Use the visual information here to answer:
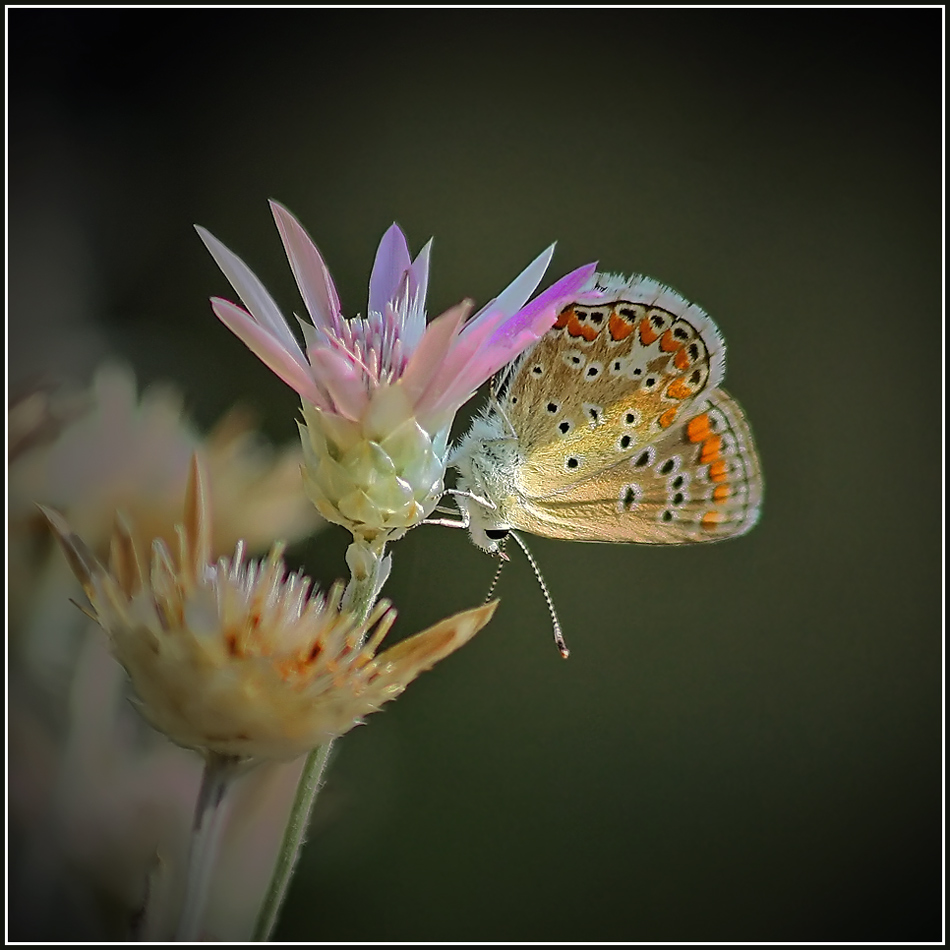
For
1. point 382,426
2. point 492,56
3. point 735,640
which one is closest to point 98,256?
point 492,56

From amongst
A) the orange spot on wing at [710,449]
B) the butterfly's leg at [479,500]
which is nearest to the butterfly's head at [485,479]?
the butterfly's leg at [479,500]

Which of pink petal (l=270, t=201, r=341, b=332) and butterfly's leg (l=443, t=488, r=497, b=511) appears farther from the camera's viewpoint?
butterfly's leg (l=443, t=488, r=497, b=511)

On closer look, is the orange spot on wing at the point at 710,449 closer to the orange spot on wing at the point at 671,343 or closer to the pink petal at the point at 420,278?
the orange spot on wing at the point at 671,343

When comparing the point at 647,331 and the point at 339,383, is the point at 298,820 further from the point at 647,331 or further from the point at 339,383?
the point at 647,331

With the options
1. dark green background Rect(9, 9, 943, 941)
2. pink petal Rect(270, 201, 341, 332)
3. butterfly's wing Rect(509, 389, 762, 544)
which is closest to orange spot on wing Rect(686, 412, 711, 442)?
butterfly's wing Rect(509, 389, 762, 544)

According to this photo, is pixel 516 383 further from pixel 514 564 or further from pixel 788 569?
pixel 788 569

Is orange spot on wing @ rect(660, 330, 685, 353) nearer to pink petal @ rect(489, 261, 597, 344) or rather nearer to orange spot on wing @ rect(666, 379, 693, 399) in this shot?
orange spot on wing @ rect(666, 379, 693, 399)

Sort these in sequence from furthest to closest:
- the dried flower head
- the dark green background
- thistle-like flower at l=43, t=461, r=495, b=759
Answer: the dark green background
the dried flower head
thistle-like flower at l=43, t=461, r=495, b=759
